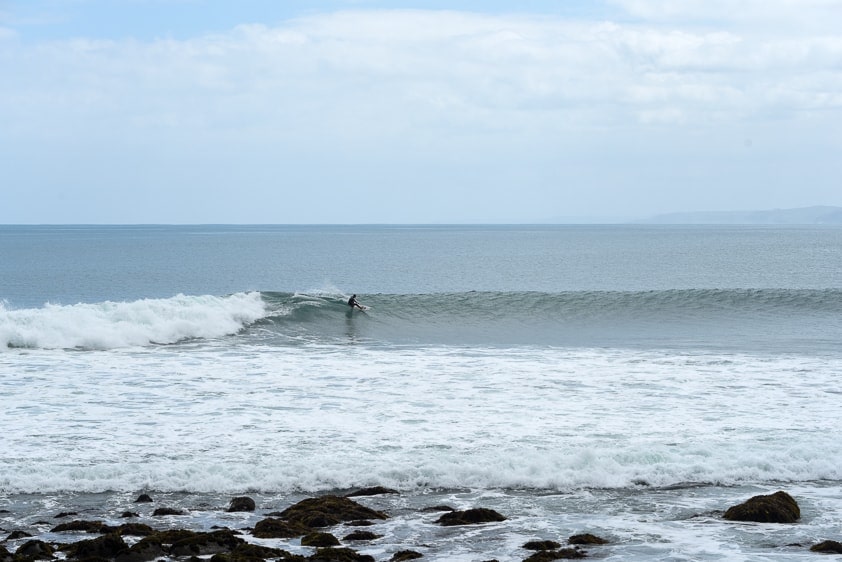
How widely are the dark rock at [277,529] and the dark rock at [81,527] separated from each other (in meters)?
1.50

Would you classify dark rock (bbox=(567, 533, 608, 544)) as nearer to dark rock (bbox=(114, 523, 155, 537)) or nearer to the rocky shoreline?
the rocky shoreline

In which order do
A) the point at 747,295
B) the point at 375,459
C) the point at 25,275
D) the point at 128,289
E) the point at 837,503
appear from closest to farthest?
the point at 837,503 < the point at 375,459 < the point at 747,295 < the point at 128,289 < the point at 25,275

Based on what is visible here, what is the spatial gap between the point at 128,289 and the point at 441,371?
29494mm

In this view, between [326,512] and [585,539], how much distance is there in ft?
8.66

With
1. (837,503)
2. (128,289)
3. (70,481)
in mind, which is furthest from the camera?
(128,289)

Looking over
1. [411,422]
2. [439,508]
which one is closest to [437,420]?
[411,422]

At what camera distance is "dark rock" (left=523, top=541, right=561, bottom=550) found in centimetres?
808

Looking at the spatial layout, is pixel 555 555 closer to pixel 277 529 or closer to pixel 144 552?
pixel 277 529

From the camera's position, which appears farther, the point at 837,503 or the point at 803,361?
the point at 803,361

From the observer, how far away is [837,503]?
9.59 metres

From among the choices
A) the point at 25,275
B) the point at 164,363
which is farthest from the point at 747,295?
the point at 25,275

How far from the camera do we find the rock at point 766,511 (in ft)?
29.2

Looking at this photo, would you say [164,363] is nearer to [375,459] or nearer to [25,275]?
[375,459]

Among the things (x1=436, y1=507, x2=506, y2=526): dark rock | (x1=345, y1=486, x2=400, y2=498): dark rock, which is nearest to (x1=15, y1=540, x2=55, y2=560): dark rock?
(x1=345, y1=486, x2=400, y2=498): dark rock
